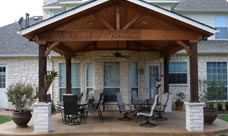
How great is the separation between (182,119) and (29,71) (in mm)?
9783

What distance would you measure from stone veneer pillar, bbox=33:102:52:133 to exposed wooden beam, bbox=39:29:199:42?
213 centimetres

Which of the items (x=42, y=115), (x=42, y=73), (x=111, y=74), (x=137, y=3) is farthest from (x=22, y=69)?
(x=137, y=3)

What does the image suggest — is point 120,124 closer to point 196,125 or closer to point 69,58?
point 196,125

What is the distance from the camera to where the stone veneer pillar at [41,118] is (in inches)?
435

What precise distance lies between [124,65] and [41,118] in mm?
7162

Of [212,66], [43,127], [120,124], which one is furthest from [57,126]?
[212,66]

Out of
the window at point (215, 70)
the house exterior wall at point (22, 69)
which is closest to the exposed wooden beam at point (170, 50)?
the window at point (215, 70)

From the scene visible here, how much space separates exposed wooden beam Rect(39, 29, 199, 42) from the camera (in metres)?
11.1

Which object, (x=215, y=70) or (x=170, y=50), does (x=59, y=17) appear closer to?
(x=170, y=50)

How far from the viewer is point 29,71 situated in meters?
20.0

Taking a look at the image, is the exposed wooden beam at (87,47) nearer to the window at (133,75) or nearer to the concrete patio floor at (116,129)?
the window at (133,75)

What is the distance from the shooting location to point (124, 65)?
17453mm

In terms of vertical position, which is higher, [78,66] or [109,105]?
[78,66]

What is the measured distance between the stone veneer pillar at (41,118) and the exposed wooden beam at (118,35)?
2.13 meters
